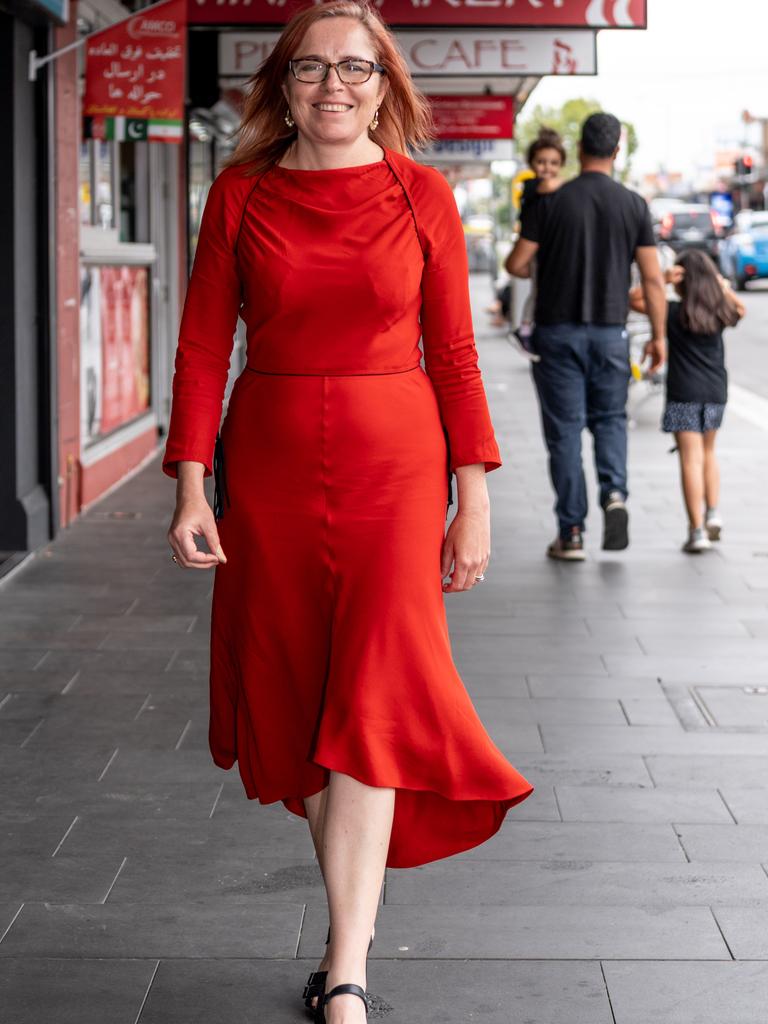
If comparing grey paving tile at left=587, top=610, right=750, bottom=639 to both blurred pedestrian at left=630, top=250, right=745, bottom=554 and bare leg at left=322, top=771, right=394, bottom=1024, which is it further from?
bare leg at left=322, top=771, right=394, bottom=1024

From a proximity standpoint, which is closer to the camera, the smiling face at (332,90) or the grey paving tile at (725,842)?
the smiling face at (332,90)

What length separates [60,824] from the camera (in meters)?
4.54

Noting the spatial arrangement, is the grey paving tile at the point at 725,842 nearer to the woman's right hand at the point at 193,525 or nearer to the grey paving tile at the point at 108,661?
the woman's right hand at the point at 193,525

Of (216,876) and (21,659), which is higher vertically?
(21,659)

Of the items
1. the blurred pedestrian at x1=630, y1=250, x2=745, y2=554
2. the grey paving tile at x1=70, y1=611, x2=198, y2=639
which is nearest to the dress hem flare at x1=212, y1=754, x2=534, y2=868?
the grey paving tile at x1=70, y1=611, x2=198, y2=639

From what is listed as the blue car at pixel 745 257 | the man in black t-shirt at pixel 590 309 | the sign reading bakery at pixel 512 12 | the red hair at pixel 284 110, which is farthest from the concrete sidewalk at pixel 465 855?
the blue car at pixel 745 257

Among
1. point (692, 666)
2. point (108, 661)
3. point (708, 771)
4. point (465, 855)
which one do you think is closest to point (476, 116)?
point (692, 666)

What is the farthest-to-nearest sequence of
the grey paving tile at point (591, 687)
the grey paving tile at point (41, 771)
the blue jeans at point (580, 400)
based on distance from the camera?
the blue jeans at point (580, 400)
the grey paving tile at point (591, 687)
the grey paving tile at point (41, 771)

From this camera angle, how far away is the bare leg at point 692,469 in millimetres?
8797

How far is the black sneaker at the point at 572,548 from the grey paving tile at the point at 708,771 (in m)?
3.36

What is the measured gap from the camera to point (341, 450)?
3.25 m

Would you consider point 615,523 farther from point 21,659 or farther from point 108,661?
point 21,659

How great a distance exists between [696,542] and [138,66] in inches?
166

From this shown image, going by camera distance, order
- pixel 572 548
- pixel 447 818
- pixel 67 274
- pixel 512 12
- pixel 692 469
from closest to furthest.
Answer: pixel 447 818
pixel 572 548
pixel 692 469
pixel 67 274
pixel 512 12
